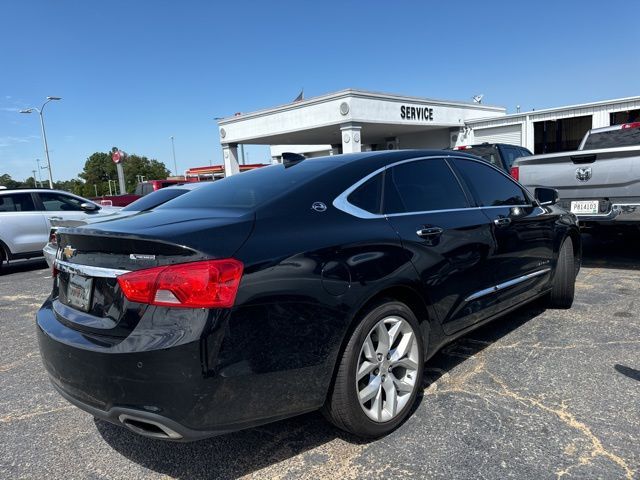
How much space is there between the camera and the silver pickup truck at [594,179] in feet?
18.7

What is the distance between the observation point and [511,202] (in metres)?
4.10

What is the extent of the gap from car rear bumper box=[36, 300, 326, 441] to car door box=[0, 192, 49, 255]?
8.33 meters

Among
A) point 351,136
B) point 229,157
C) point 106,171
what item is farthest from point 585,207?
point 106,171

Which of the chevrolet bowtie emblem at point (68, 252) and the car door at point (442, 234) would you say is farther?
the car door at point (442, 234)

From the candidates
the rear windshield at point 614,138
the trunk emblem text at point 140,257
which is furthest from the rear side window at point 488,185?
the rear windshield at point 614,138

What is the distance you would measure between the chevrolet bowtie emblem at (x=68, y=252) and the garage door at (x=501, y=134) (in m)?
24.1

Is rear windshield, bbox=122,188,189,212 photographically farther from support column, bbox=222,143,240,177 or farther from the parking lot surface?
support column, bbox=222,143,240,177

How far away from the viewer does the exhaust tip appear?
2.05m

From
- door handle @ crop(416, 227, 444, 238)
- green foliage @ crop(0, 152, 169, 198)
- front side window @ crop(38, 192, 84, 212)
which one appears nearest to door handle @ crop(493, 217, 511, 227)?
door handle @ crop(416, 227, 444, 238)

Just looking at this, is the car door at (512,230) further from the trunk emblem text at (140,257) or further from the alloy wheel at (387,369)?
the trunk emblem text at (140,257)

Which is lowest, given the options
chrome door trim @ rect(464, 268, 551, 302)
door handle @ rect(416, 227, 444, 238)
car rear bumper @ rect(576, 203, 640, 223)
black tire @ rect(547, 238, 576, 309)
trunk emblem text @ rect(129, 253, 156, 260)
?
black tire @ rect(547, 238, 576, 309)

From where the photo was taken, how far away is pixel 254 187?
3.04 m

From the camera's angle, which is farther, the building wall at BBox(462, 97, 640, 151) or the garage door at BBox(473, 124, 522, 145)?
the garage door at BBox(473, 124, 522, 145)

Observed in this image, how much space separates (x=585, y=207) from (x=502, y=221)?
3.13 m
